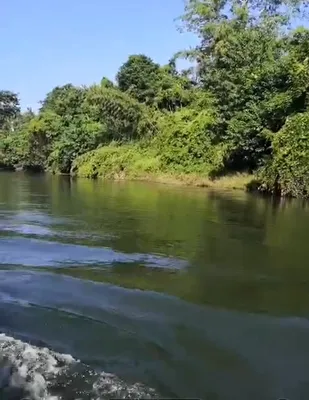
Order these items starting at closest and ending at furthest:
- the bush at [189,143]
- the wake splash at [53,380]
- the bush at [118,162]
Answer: the wake splash at [53,380]
the bush at [189,143]
the bush at [118,162]

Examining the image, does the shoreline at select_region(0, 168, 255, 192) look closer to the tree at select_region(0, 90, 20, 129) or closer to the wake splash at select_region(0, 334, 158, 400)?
the wake splash at select_region(0, 334, 158, 400)

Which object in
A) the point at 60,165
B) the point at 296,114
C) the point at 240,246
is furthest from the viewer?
the point at 60,165

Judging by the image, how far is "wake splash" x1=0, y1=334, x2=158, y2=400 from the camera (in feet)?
13.2

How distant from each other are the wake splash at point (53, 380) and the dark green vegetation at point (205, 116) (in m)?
19.1

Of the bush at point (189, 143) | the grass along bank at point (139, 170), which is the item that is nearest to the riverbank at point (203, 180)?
the grass along bank at point (139, 170)

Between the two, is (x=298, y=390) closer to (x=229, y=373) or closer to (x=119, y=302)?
(x=229, y=373)

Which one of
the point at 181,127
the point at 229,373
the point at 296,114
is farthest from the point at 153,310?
the point at 181,127

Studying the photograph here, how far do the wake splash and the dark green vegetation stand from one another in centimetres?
1910

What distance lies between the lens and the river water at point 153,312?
4328 mm

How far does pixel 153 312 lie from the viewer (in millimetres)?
6191

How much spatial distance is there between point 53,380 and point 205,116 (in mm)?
30972

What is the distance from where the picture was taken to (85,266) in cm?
858

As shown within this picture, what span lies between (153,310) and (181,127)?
29.7m

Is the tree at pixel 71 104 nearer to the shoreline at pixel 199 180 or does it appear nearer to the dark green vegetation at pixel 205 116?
the dark green vegetation at pixel 205 116
